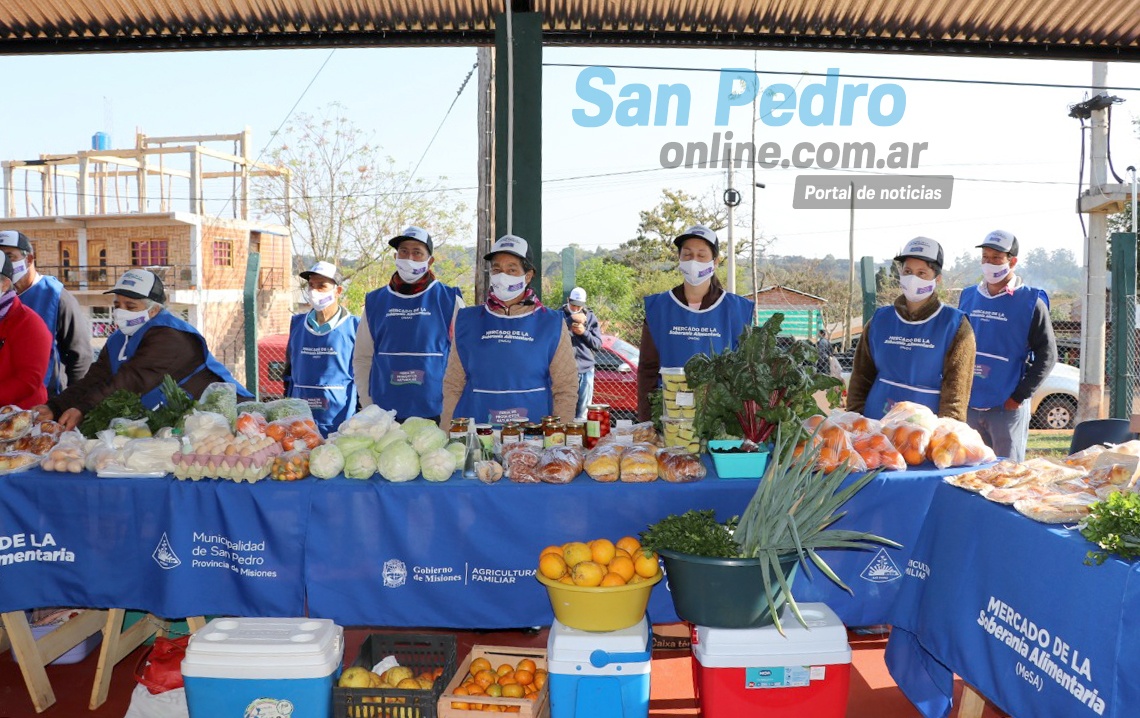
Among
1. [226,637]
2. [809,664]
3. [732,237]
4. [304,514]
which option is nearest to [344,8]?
[304,514]

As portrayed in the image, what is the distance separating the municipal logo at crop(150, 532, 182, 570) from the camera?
360cm

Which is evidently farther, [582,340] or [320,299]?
[582,340]

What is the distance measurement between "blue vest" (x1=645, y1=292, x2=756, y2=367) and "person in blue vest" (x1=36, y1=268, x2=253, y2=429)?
242cm

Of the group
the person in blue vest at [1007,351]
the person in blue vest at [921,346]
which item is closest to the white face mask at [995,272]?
the person in blue vest at [1007,351]

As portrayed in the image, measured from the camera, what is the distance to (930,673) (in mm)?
3676

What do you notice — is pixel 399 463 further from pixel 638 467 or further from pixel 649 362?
pixel 649 362

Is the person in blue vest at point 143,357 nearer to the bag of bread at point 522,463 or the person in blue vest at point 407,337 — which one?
the person in blue vest at point 407,337

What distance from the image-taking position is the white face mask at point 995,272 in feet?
18.0

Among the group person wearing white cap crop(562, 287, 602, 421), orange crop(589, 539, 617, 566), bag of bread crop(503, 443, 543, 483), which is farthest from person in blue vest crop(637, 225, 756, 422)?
person wearing white cap crop(562, 287, 602, 421)

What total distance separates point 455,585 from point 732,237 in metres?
25.2

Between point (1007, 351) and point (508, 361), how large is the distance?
3.19 m

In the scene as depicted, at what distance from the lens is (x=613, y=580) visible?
321 centimetres

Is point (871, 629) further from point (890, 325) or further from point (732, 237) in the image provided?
point (732, 237)

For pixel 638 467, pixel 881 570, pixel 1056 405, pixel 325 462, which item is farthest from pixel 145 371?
pixel 1056 405
